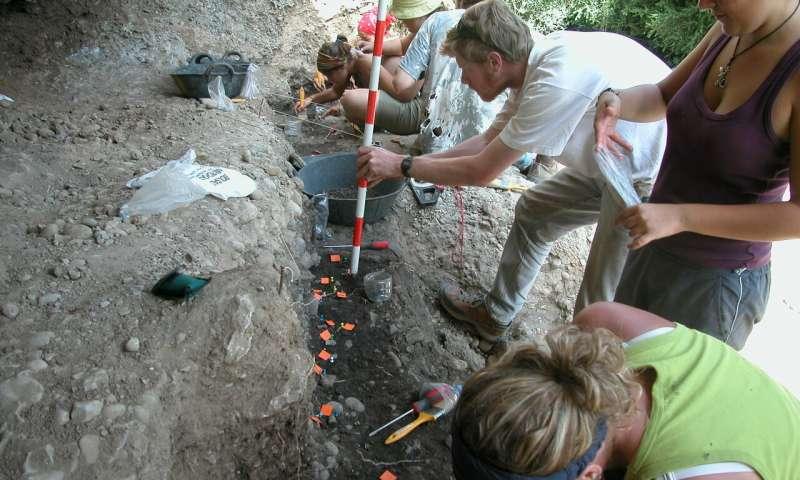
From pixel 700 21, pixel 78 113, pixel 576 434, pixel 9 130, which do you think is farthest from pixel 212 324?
pixel 700 21

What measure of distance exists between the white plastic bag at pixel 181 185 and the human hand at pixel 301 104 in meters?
2.50

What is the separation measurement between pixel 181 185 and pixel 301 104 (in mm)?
2963

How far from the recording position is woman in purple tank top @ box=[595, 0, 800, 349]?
1.43 meters

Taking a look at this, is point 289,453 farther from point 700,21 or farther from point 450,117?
point 700,21

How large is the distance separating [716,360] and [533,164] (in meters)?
3.91

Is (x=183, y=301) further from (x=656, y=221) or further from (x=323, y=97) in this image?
(x=323, y=97)

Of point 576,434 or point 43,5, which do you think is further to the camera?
point 43,5

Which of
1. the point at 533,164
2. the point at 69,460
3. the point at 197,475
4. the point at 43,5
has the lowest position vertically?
the point at 533,164

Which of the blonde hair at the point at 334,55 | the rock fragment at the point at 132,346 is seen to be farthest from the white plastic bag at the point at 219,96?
the rock fragment at the point at 132,346

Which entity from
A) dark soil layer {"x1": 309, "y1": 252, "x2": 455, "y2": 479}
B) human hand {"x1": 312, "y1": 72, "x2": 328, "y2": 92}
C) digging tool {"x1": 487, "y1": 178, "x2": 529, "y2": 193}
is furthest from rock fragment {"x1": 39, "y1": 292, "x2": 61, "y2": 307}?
human hand {"x1": 312, "y1": 72, "x2": 328, "y2": 92}

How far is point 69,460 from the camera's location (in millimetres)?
1344

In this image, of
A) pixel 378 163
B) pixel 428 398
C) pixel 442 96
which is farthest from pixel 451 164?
pixel 442 96

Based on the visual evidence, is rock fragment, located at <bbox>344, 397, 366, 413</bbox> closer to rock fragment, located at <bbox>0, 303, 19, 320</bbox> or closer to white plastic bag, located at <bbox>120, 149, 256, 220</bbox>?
white plastic bag, located at <bbox>120, 149, 256, 220</bbox>

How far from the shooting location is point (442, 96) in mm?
4180
